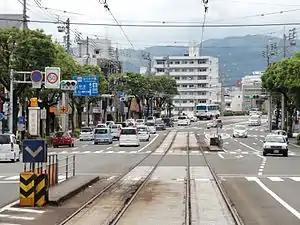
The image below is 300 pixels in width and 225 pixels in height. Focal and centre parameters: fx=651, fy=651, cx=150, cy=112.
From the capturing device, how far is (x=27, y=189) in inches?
669

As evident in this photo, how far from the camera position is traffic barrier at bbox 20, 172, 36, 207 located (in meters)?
16.9

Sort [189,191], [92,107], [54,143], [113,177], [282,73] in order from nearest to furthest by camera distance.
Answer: [189,191], [113,177], [54,143], [282,73], [92,107]

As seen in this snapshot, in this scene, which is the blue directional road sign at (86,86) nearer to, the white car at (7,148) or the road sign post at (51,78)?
the road sign post at (51,78)

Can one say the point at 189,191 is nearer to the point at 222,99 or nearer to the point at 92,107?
the point at 92,107

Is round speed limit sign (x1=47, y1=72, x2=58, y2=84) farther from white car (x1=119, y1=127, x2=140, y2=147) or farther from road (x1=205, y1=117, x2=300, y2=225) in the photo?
white car (x1=119, y1=127, x2=140, y2=147)

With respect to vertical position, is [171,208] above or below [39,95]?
below

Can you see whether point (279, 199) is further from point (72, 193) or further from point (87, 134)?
point (87, 134)

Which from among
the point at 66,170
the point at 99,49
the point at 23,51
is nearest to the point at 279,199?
the point at 66,170

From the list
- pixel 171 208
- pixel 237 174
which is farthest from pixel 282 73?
pixel 171 208

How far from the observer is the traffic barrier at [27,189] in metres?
16.9

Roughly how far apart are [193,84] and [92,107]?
78.1 metres

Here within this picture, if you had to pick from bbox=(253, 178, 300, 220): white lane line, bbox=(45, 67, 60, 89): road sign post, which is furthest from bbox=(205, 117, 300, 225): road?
bbox=(45, 67, 60, 89): road sign post

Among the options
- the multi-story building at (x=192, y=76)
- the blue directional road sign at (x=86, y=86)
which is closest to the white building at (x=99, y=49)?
the multi-story building at (x=192, y=76)

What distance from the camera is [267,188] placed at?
2283 centimetres
